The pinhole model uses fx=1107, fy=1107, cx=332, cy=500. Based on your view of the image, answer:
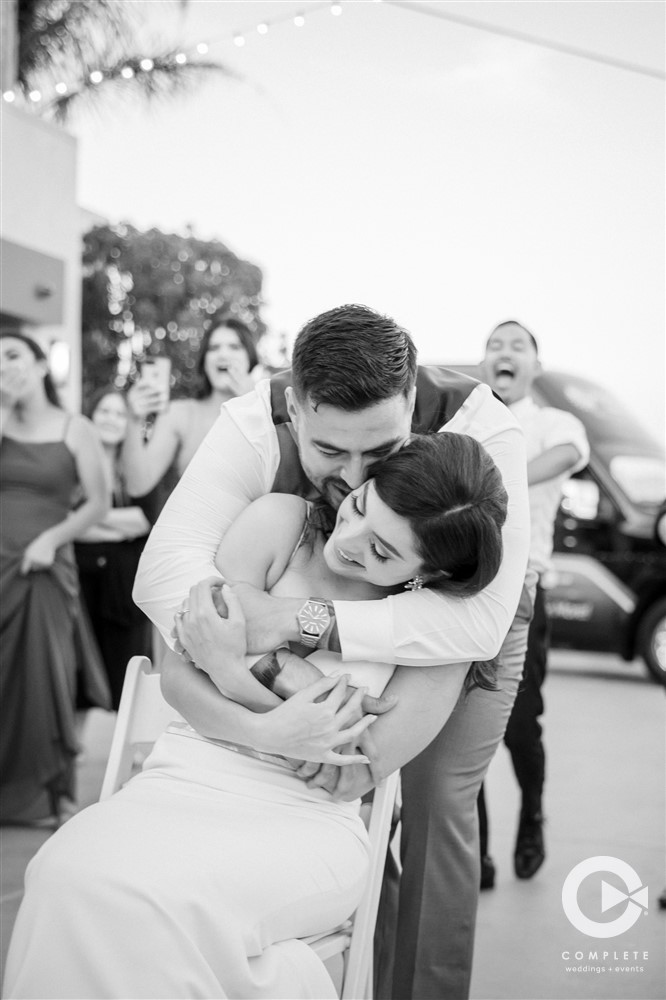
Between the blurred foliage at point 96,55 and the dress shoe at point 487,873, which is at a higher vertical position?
the blurred foliage at point 96,55

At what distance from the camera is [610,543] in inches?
302

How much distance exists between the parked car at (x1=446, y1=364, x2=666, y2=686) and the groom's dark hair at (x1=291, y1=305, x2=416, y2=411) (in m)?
6.11

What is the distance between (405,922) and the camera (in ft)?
6.52

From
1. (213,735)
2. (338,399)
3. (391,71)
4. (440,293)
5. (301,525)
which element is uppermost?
(391,71)

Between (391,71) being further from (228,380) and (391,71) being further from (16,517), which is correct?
(16,517)

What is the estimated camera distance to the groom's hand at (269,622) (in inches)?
63.2

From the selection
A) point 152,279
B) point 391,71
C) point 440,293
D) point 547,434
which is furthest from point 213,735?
point 152,279

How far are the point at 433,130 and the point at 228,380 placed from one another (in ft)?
15.0

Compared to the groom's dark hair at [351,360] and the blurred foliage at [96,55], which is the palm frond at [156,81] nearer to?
the blurred foliage at [96,55]

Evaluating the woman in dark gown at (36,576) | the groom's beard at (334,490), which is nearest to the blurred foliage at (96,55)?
the woman in dark gown at (36,576)

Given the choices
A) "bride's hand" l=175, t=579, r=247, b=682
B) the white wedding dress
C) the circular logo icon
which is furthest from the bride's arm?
the circular logo icon

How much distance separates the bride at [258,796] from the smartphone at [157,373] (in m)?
1.70

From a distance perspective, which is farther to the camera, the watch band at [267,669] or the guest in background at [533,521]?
the guest in background at [533,521]

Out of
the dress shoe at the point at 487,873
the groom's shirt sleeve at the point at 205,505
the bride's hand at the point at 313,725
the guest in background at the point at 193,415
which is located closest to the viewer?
the bride's hand at the point at 313,725
